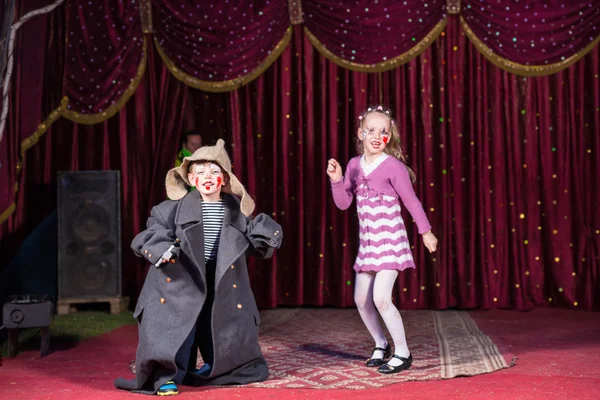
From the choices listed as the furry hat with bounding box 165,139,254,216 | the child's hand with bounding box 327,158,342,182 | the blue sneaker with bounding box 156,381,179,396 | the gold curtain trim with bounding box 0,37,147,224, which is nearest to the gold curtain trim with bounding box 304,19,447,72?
the gold curtain trim with bounding box 0,37,147,224

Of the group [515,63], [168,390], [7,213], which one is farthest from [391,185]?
[7,213]

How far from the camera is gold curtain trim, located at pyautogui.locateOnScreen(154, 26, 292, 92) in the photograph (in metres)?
6.34

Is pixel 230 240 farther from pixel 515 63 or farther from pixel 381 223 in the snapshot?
pixel 515 63

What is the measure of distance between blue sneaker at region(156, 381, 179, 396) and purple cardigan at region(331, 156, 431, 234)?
4.31ft

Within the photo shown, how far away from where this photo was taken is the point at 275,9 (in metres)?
6.31

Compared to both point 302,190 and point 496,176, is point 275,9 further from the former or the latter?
point 496,176

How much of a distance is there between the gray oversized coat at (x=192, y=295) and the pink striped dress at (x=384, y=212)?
591 millimetres

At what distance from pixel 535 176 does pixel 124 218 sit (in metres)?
3.32

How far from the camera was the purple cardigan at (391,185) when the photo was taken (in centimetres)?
403

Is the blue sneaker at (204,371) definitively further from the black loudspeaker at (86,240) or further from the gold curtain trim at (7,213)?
the black loudspeaker at (86,240)

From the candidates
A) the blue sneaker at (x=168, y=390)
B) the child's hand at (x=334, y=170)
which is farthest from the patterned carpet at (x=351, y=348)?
the child's hand at (x=334, y=170)

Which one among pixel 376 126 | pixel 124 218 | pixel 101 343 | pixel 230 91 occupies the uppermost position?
pixel 230 91

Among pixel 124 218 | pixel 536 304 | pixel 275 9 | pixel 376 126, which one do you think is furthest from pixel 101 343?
pixel 536 304

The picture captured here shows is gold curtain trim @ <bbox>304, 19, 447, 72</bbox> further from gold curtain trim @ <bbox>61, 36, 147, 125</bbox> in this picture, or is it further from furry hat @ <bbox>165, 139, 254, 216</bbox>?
furry hat @ <bbox>165, 139, 254, 216</bbox>
